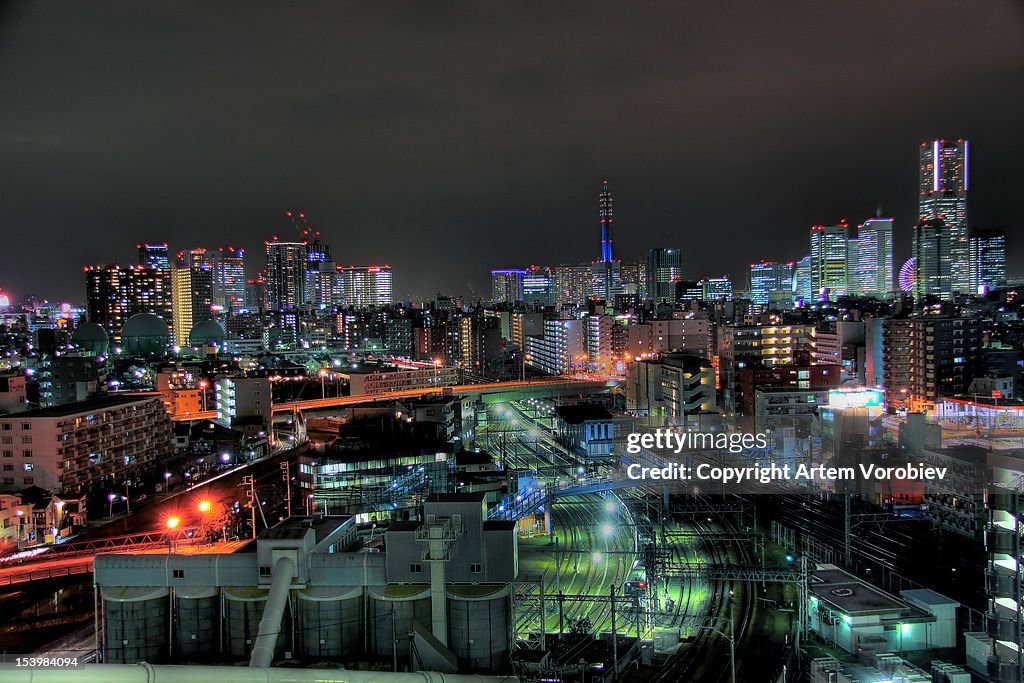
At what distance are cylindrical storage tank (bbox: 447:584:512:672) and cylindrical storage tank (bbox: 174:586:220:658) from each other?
177cm

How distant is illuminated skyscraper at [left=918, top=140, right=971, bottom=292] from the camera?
35.9 metres

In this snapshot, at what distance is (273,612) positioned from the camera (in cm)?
535

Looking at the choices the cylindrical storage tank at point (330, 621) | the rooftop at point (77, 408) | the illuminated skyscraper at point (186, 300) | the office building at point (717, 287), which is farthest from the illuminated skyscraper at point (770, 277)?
the cylindrical storage tank at point (330, 621)

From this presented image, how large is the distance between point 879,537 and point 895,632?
3089 mm

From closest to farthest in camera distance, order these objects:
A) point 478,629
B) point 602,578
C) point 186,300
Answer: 1. point 478,629
2. point 602,578
3. point 186,300

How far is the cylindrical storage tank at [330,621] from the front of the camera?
19.0ft

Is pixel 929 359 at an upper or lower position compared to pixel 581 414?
upper

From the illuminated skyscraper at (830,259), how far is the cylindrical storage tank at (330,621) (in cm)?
4234

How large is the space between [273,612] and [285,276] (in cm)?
5472

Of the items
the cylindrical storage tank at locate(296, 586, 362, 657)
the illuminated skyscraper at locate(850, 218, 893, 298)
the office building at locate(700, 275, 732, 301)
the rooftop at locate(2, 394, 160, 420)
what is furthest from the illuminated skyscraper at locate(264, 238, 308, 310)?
the cylindrical storage tank at locate(296, 586, 362, 657)

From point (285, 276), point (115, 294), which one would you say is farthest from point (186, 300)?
point (285, 276)

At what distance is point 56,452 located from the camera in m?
10.5

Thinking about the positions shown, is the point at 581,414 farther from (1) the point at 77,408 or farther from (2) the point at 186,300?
(2) the point at 186,300

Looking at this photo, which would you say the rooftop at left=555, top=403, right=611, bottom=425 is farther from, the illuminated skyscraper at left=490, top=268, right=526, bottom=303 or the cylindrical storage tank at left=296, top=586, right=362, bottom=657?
the illuminated skyscraper at left=490, top=268, right=526, bottom=303
